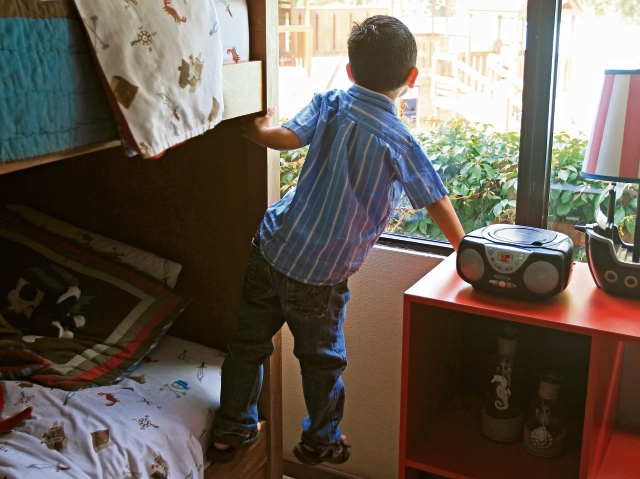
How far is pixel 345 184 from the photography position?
54.4 inches

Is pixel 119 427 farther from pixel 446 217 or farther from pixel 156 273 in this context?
pixel 446 217

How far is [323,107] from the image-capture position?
1.44 m

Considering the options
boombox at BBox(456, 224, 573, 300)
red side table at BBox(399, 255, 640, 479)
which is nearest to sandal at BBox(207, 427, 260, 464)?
red side table at BBox(399, 255, 640, 479)

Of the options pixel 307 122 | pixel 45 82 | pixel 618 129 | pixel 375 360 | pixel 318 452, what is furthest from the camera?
pixel 375 360

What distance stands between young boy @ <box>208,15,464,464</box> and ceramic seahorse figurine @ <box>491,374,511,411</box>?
1.15ft

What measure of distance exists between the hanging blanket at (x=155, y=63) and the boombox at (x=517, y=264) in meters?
0.59

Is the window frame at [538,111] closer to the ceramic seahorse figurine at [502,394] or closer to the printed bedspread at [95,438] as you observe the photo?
the ceramic seahorse figurine at [502,394]

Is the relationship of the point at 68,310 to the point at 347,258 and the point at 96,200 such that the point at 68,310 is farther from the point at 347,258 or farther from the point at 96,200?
the point at 347,258

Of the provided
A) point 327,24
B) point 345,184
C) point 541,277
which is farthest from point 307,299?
point 327,24

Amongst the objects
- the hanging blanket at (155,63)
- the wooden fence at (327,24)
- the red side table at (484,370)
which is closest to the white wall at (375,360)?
the red side table at (484,370)

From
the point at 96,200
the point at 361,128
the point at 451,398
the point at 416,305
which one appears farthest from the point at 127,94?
the point at 451,398

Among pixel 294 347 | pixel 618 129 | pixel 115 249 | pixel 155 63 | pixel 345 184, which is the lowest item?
pixel 294 347

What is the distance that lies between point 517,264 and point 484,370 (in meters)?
0.54

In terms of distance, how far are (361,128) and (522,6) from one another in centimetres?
57
